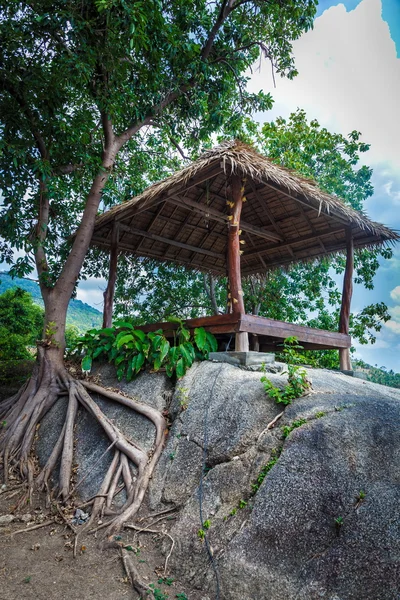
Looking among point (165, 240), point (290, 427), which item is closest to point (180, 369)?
point (290, 427)

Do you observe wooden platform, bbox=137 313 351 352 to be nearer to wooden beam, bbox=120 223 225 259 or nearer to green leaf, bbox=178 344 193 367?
green leaf, bbox=178 344 193 367

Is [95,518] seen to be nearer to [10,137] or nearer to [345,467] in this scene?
[345,467]

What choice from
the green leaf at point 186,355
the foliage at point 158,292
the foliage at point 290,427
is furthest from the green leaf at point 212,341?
the foliage at point 158,292

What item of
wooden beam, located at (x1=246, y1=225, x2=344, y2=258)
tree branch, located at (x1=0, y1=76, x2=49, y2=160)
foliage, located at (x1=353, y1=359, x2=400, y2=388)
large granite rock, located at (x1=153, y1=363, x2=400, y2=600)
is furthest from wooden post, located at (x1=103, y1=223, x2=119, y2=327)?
Answer: foliage, located at (x1=353, y1=359, x2=400, y2=388)

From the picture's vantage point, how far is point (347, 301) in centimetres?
702

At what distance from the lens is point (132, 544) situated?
3.28 meters

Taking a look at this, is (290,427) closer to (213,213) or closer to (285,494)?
(285,494)

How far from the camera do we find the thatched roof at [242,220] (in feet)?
17.3

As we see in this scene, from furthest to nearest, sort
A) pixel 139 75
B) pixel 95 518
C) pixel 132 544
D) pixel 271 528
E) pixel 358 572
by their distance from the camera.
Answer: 1. pixel 139 75
2. pixel 95 518
3. pixel 132 544
4. pixel 271 528
5. pixel 358 572

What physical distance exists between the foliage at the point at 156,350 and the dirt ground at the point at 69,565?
2.01m

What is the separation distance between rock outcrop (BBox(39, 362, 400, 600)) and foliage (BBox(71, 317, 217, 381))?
0.89 metres

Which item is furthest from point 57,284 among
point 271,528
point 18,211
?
point 271,528

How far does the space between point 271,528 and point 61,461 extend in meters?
2.78

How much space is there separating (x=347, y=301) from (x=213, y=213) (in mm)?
3146
